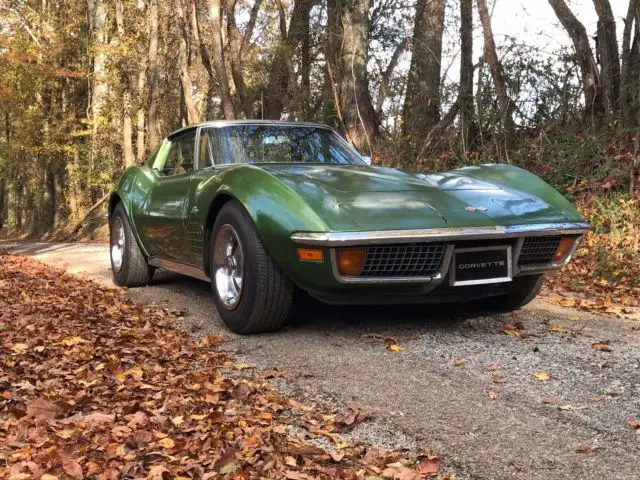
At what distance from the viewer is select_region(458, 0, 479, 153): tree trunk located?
10.8 metres

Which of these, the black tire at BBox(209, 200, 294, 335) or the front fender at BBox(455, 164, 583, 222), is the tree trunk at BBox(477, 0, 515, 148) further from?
the black tire at BBox(209, 200, 294, 335)

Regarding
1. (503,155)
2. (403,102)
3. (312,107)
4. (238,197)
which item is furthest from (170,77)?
(238,197)

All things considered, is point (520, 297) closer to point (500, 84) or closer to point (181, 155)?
point (181, 155)

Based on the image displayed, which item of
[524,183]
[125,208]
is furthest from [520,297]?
[125,208]

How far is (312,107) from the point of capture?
16.2 meters

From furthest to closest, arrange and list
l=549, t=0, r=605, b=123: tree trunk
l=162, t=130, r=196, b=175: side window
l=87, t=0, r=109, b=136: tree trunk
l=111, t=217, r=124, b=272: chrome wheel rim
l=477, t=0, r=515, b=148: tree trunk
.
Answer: l=87, t=0, r=109, b=136: tree trunk → l=477, t=0, r=515, b=148: tree trunk → l=549, t=0, r=605, b=123: tree trunk → l=111, t=217, r=124, b=272: chrome wheel rim → l=162, t=130, r=196, b=175: side window

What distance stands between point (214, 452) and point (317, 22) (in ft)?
57.4

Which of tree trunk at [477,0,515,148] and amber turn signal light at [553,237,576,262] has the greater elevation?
tree trunk at [477,0,515,148]

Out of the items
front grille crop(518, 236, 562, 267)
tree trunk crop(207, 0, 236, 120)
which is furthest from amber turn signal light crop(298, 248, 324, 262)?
tree trunk crop(207, 0, 236, 120)

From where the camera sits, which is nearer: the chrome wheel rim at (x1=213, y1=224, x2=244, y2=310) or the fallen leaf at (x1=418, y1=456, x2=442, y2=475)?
the fallen leaf at (x1=418, y1=456, x2=442, y2=475)

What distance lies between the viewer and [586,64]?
Answer: 10031 mm

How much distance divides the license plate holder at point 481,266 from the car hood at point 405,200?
16 centimetres

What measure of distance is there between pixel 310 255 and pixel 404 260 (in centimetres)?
51

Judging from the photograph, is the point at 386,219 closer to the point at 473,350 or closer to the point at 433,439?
the point at 473,350
